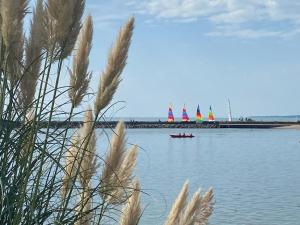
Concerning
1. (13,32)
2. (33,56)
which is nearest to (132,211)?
(33,56)

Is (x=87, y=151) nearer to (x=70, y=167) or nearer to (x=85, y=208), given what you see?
(x=70, y=167)

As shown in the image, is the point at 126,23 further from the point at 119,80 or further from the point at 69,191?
the point at 69,191

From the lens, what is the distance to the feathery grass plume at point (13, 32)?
2.32 m

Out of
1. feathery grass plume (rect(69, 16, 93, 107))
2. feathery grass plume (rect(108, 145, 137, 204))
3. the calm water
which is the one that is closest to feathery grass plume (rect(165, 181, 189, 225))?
feathery grass plume (rect(108, 145, 137, 204))

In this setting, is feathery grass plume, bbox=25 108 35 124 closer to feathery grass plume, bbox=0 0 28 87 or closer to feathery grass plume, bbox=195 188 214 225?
feathery grass plume, bbox=0 0 28 87

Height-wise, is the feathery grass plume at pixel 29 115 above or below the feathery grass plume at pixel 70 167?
above

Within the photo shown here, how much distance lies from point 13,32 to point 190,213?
106cm

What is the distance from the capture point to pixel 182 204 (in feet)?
9.02

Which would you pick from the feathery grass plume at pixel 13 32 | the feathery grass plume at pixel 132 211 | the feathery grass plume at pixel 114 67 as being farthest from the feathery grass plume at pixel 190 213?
the feathery grass plume at pixel 13 32

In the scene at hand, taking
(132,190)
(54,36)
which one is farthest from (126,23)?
(132,190)

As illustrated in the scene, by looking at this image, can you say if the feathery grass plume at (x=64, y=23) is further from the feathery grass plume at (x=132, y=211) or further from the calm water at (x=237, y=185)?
the calm water at (x=237, y=185)

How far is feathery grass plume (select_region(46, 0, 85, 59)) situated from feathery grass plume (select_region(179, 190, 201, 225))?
2.75 ft

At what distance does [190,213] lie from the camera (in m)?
2.66

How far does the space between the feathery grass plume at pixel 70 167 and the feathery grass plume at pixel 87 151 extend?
1.2 inches
